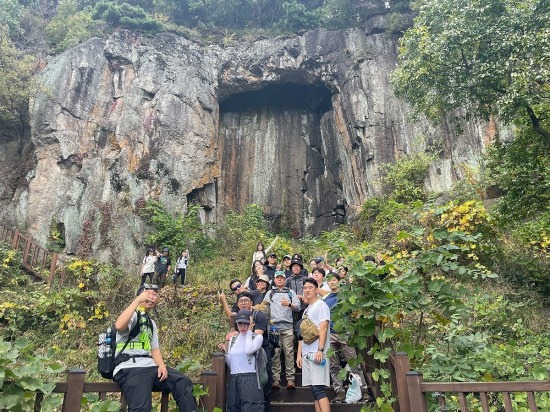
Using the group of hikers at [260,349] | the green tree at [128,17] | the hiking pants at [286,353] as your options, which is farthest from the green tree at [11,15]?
the hiking pants at [286,353]

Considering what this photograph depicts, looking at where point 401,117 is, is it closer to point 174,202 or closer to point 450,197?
point 450,197

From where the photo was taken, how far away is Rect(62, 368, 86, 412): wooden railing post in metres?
2.67

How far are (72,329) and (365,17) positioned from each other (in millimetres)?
16813

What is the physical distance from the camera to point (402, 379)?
2.91 m

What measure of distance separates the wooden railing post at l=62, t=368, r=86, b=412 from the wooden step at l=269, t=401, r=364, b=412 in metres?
1.90

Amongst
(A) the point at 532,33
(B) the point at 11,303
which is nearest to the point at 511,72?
(A) the point at 532,33

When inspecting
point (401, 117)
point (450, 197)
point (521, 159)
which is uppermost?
point (401, 117)

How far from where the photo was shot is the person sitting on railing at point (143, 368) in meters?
2.84

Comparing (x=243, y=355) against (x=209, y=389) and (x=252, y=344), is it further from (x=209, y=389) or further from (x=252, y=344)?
(x=209, y=389)

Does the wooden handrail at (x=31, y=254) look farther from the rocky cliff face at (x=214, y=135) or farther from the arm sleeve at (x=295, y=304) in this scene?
the arm sleeve at (x=295, y=304)

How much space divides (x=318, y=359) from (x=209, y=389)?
100cm

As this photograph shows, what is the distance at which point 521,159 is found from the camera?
277 inches

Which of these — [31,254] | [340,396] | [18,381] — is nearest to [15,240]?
[31,254]

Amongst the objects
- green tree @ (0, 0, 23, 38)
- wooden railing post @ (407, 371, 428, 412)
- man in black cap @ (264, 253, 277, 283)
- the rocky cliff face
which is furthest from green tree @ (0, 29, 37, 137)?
wooden railing post @ (407, 371, 428, 412)
